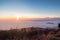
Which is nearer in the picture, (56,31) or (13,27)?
(13,27)

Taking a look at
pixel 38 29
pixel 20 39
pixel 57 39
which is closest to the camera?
pixel 57 39

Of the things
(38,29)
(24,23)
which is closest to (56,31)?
(38,29)

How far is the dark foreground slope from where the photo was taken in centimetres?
420

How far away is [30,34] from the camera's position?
449 cm

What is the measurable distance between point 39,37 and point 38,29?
369 mm

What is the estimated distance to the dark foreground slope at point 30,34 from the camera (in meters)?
4.20

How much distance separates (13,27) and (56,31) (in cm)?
136

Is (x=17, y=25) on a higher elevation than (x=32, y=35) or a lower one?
higher

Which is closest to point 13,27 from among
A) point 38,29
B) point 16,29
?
point 16,29

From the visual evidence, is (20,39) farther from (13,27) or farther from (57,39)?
(57,39)

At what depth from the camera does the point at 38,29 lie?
4574mm

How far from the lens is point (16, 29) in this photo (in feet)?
14.5

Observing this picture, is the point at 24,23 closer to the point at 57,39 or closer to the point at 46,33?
the point at 46,33

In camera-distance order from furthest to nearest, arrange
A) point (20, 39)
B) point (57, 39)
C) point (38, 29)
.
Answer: point (38, 29) < point (20, 39) < point (57, 39)
